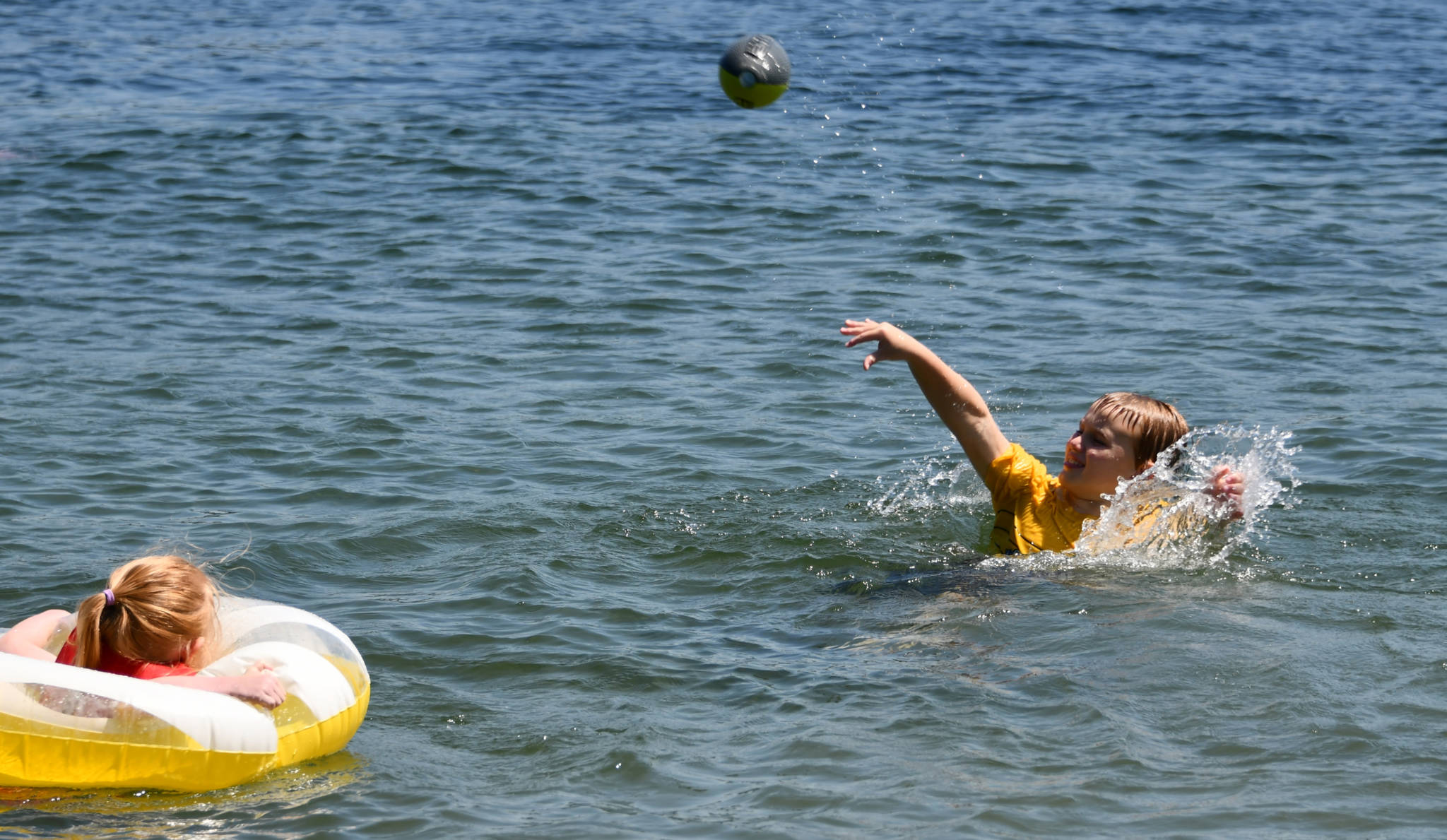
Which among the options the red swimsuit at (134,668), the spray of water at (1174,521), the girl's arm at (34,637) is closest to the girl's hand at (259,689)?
the red swimsuit at (134,668)

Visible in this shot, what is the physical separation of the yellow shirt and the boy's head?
16 centimetres

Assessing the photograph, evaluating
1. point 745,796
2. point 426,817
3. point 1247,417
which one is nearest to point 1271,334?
point 1247,417

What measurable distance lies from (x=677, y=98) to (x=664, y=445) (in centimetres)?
1082

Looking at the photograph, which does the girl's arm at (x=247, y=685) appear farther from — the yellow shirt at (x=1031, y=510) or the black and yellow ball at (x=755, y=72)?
the black and yellow ball at (x=755, y=72)

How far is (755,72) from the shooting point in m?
9.98

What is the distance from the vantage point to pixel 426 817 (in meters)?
4.89

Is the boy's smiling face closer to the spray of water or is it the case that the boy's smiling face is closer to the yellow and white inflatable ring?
the spray of water

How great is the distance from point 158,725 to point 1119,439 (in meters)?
3.87

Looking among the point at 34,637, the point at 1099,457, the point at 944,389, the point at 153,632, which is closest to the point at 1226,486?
the point at 1099,457

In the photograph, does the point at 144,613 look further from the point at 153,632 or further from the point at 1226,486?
the point at 1226,486

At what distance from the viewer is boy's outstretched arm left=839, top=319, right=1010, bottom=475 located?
20.0 ft

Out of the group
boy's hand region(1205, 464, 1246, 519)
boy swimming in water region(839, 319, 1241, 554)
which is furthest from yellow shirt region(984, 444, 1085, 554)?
boy's hand region(1205, 464, 1246, 519)

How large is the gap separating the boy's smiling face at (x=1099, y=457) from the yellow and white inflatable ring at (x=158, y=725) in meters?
3.17

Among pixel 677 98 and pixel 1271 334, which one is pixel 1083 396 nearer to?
pixel 1271 334
